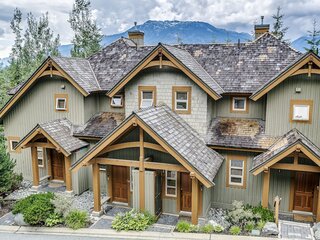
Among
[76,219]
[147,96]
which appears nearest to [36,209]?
[76,219]

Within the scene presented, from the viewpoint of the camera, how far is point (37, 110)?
19.4m

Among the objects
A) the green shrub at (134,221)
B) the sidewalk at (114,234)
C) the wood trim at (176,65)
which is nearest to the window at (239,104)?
the wood trim at (176,65)

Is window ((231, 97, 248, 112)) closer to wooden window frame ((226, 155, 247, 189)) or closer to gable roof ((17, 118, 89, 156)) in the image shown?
wooden window frame ((226, 155, 247, 189))

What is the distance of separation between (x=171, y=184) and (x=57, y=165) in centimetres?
819

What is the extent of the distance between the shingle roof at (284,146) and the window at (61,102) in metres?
11.7

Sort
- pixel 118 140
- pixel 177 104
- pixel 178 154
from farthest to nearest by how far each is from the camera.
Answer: pixel 177 104 → pixel 118 140 → pixel 178 154

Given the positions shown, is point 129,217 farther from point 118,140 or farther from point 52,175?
point 52,175

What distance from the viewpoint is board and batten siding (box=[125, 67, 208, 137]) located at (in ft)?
52.3

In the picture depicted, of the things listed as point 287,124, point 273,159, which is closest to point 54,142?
point 273,159

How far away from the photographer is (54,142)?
16562 millimetres

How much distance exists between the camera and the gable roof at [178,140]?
12.7m

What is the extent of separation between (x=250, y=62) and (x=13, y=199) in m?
15.8

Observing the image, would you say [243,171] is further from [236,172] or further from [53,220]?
[53,220]

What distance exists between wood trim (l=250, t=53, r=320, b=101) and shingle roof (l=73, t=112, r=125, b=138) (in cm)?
814
